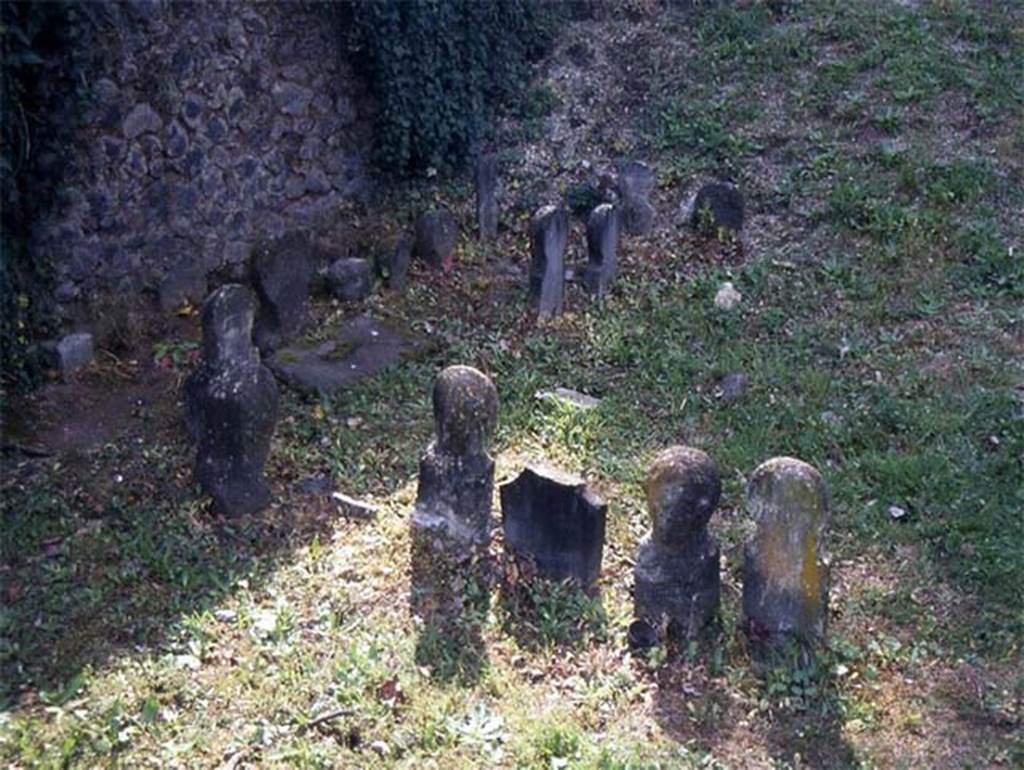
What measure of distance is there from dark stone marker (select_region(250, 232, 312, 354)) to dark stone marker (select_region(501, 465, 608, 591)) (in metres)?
2.77

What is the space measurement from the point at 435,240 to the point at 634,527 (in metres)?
3.72

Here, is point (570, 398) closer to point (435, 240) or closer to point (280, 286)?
point (280, 286)

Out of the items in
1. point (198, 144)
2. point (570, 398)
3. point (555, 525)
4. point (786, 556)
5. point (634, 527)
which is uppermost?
point (198, 144)

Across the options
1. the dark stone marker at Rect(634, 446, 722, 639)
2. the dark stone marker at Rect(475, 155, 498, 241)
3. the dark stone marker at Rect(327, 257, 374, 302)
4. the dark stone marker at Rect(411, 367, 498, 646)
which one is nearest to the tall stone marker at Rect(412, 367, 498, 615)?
the dark stone marker at Rect(411, 367, 498, 646)

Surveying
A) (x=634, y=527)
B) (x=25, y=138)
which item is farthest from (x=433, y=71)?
(x=634, y=527)

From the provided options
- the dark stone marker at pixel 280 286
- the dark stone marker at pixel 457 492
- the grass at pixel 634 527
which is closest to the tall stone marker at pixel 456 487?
the dark stone marker at pixel 457 492

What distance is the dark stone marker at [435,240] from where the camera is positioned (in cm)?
914

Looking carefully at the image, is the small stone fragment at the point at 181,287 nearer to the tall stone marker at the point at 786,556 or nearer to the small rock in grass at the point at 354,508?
the small rock in grass at the point at 354,508

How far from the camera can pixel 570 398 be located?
7.30 metres

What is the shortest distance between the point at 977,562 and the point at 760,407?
69.2 inches

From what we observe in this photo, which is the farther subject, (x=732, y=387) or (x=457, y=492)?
(x=732, y=387)

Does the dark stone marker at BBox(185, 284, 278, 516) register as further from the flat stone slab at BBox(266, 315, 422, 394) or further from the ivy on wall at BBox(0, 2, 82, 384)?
the ivy on wall at BBox(0, 2, 82, 384)

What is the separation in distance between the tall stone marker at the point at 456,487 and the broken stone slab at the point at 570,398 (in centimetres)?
144

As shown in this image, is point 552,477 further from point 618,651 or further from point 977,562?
point 977,562
